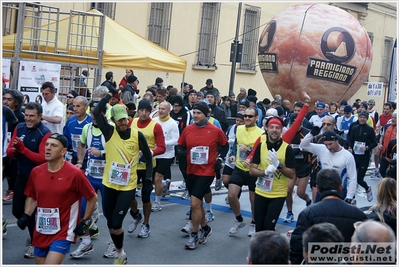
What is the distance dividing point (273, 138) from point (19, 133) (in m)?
2.93

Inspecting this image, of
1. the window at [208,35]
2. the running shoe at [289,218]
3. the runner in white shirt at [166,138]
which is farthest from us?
the window at [208,35]

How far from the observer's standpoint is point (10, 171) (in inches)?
314

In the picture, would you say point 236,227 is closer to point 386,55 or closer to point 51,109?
point 51,109

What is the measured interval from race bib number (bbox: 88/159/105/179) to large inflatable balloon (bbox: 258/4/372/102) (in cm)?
1189

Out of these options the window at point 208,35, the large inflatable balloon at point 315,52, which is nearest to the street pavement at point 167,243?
the large inflatable balloon at point 315,52

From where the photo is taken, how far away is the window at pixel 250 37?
2745cm

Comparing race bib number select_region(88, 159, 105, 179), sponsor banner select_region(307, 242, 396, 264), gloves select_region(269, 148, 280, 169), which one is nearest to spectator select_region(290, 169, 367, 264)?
sponsor banner select_region(307, 242, 396, 264)

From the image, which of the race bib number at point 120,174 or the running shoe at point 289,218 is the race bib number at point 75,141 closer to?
the race bib number at point 120,174

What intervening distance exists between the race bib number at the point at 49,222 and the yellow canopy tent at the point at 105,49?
26.5 feet

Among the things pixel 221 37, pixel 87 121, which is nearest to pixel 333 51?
pixel 221 37

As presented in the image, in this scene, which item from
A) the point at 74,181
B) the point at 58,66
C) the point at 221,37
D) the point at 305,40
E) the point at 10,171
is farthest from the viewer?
the point at 221,37

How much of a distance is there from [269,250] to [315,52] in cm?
1563

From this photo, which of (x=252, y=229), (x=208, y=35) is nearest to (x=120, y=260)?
(x=252, y=229)

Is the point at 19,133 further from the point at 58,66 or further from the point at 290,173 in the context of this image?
the point at 58,66
